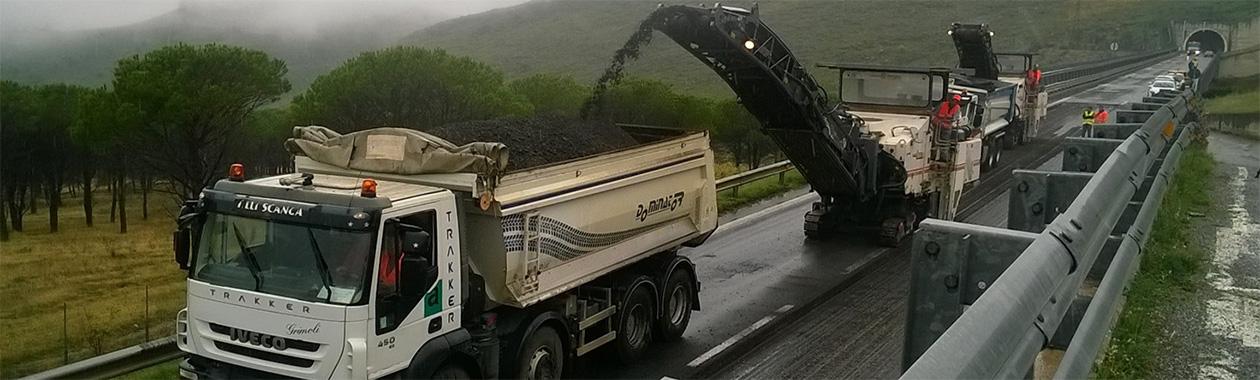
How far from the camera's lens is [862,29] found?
273 ft

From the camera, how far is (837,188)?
54.3 feet

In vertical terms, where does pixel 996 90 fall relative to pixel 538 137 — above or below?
above


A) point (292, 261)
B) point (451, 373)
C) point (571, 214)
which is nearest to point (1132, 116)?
point (571, 214)

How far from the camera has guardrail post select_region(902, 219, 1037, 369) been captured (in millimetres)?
2895

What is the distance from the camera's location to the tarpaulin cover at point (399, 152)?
822 centimetres

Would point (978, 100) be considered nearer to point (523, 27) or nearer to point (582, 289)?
point (582, 289)

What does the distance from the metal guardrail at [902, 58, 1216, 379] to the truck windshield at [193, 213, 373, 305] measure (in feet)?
15.5

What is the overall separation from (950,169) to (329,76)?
42.7 feet

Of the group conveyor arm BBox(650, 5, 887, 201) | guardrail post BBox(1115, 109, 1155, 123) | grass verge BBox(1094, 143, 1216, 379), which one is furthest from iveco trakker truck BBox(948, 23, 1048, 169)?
grass verge BBox(1094, 143, 1216, 379)

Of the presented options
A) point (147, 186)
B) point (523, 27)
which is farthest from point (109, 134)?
point (523, 27)

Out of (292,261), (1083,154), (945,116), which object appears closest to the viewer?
(1083,154)

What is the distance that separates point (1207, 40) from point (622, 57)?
252 ft

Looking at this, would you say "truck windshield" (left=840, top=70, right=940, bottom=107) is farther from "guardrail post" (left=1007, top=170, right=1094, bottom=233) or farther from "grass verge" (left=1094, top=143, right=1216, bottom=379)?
"guardrail post" (left=1007, top=170, right=1094, bottom=233)

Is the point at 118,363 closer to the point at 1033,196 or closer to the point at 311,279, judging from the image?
the point at 311,279
